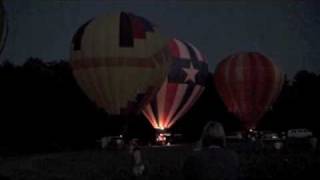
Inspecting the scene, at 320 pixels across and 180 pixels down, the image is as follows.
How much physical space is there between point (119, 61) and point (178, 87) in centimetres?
1115

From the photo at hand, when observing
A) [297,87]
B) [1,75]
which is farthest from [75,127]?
[297,87]

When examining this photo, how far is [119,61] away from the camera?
27594 mm

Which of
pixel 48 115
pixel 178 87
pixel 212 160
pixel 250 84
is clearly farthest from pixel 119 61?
pixel 212 160

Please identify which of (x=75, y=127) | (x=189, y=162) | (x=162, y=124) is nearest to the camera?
(x=189, y=162)

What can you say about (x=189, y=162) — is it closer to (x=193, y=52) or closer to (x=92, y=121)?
(x=193, y=52)

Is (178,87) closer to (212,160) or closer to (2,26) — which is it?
(2,26)

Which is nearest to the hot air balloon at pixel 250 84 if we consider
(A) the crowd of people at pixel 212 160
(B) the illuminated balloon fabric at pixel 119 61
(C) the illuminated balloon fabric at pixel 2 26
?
(B) the illuminated balloon fabric at pixel 119 61

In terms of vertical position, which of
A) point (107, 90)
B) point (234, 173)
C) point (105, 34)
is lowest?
point (234, 173)

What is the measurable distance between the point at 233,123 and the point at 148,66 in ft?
114

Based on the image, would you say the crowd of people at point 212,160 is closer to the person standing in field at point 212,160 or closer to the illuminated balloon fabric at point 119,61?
the person standing in field at point 212,160

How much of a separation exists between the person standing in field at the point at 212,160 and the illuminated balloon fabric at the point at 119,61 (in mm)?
21627

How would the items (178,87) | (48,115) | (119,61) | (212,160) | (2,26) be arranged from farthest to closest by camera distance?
(48,115)
(178,87)
(119,61)
(2,26)
(212,160)

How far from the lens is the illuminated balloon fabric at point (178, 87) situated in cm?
3794

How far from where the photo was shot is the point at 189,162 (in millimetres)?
5895
